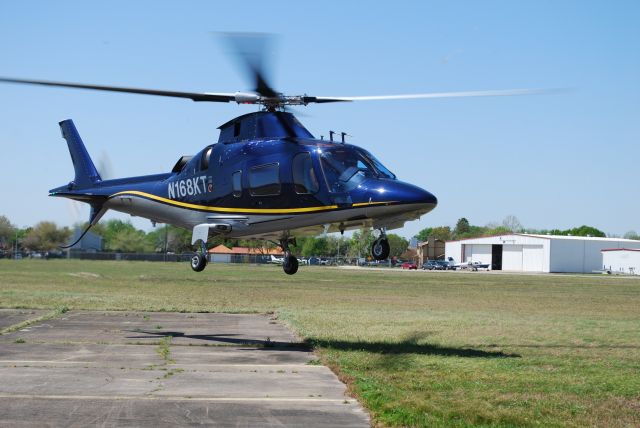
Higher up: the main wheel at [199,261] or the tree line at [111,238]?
the tree line at [111,238]

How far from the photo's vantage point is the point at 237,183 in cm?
2059

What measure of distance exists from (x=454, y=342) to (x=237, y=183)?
9096 mm

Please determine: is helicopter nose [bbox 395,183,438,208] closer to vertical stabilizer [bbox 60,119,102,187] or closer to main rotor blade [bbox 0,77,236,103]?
main rotor blade [bbox 0,77,236,103]

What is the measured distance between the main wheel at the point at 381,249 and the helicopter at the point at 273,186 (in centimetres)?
2

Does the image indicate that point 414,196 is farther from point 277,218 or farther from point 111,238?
point 111,238

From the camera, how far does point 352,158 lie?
18625 millimetres

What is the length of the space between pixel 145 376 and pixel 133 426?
4897 mm

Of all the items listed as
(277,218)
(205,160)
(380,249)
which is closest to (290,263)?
(277,218)

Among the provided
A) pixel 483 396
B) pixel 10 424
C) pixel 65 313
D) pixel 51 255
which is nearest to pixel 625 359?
pixel 483 396

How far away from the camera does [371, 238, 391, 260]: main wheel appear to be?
18.1 m

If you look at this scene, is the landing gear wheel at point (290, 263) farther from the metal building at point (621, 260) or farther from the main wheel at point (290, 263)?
the metal building at point (621, 260)

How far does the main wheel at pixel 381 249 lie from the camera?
59.4 feet

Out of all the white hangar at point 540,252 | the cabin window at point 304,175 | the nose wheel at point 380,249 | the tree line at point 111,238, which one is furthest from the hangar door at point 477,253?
the nose wheel at point 380,249

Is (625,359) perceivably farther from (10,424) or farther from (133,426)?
(10,424)
